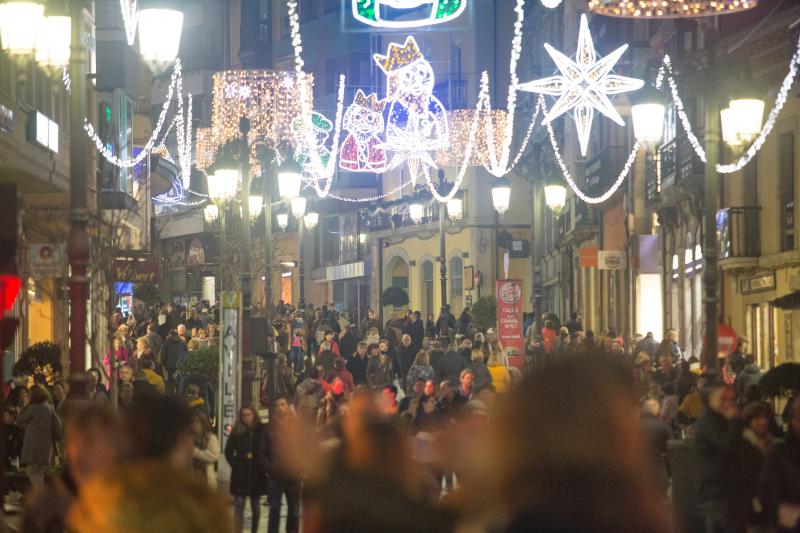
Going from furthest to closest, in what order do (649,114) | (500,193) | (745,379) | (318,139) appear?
(318,139) → (500,193) → (745,379) → (649,114)

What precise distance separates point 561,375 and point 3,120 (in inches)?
905

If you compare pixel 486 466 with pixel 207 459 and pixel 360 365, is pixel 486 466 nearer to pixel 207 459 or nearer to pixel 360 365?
pixel 207 459

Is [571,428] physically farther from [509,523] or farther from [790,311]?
[790,311]

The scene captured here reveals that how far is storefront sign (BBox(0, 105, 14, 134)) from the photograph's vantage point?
24895mm

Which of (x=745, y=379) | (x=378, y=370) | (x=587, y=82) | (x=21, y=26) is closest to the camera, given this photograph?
(x=21, y=26)

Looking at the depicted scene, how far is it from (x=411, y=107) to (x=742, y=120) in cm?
3785

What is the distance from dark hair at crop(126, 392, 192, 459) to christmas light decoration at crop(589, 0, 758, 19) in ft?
37.2

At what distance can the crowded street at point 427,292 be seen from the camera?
393cm

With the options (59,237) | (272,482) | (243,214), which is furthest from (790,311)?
(272,482)

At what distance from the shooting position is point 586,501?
3002 millimetres

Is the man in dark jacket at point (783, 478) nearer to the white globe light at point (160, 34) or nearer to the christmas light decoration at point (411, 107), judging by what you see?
the white globe light at point (160, 34)

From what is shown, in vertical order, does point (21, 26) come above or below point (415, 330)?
above

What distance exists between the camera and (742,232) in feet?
97.8

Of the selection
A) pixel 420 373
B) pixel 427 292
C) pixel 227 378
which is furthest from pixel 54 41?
pixel 427 292
